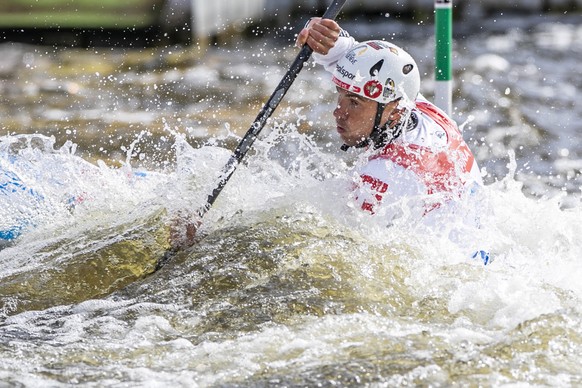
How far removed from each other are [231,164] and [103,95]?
7183 mm

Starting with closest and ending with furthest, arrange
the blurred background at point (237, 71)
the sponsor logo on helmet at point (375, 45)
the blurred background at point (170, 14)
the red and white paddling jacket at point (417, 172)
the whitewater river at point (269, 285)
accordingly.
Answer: the whitewater river at point (269, 285) → the red and white paddling jacket at point (417, 172) → the sponsor logo on helmet at point (375, 45) → the blurred background at point (237, 71) → the blurred background at point (170, 14)

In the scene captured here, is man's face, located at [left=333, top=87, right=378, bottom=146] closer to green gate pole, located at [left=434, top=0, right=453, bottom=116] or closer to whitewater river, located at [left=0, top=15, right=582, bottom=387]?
whitewater river, located at [left=0, top=15, right=582, bottom=387]

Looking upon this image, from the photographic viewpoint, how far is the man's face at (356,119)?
5.92 m

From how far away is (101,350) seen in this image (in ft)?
16.1

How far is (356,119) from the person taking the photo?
593cm

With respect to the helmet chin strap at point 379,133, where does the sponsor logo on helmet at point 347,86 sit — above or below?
above

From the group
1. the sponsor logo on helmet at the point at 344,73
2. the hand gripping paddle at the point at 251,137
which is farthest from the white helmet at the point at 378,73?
the hand gripping paddle at the point at 251,137

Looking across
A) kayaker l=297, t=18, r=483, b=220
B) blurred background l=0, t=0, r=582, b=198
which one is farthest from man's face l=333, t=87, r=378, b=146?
blurred background l=0, t=0, r=582, b=198

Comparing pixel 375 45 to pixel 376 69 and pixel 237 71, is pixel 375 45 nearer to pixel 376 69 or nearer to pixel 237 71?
pixel 376 69

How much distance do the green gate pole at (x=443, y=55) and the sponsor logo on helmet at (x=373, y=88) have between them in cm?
151

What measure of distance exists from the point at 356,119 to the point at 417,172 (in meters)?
0.50

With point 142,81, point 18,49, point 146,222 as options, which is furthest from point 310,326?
point 18,49

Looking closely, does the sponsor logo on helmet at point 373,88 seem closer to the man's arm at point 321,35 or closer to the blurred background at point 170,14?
the man's arm at point 321,35

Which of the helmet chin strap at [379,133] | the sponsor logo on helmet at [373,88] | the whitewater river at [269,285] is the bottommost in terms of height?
the whitewater river at [269,285]
